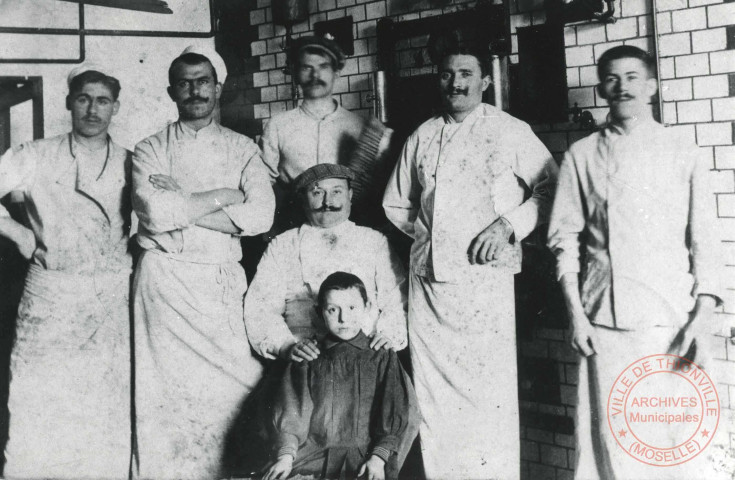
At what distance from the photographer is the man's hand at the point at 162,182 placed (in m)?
2.48

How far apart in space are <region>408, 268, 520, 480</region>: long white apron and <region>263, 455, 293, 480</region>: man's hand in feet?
1.89

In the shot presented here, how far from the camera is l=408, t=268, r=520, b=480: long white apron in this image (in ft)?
7.71

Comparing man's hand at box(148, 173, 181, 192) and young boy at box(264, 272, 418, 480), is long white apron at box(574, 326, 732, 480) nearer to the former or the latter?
young boy at box(264, 272, 418, 480)

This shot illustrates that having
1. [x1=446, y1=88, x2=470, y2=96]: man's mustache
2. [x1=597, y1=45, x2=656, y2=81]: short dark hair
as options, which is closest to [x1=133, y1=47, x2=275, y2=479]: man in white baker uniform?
[x1=446, y1=88, x2=470, y2=96]: man's mustache

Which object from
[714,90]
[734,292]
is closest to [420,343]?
[734,292]

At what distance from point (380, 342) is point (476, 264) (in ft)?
1.38

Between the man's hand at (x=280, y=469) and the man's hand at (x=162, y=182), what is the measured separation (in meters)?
1.04

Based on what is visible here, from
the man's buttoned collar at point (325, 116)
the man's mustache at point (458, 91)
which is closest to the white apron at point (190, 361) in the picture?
the man's buttoned collar at point (325, 116)

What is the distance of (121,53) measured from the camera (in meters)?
3.66

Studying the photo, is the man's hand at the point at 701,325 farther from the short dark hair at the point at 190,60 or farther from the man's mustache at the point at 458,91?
the short dark hair at the point at 190,60

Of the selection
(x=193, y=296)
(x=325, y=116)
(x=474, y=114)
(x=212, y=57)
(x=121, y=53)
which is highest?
(x=121, y=53)

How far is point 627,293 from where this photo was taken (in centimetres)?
204

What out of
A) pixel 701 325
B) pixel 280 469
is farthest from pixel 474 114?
pixel 280 469

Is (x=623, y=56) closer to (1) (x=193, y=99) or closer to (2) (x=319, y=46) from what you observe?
(2) (x=319, y=46)
